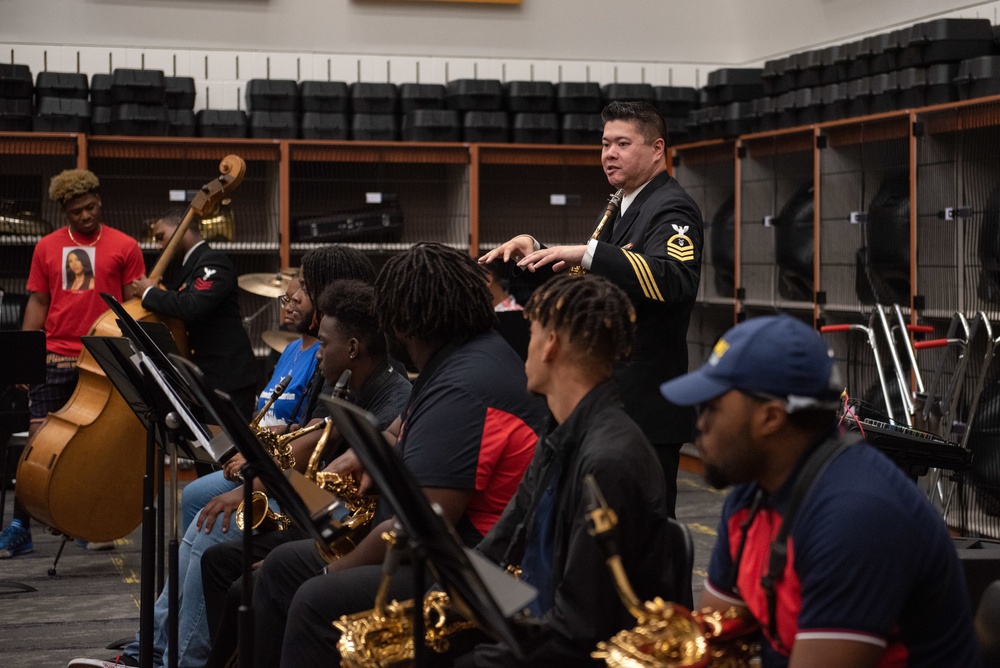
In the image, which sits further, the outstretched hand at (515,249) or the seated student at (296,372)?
the seated student at (296,372)

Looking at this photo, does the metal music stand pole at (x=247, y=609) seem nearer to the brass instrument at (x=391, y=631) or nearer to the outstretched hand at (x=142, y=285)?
the brass instrument at (x=391, y=631)

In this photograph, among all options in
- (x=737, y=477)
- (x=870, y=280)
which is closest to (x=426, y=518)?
(x=737, y=477)

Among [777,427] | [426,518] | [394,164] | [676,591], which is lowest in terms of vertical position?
[676,591]

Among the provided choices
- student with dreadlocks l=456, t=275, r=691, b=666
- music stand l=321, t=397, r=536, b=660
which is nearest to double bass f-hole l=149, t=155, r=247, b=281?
student with dreadlocks l=456, t=275, r=691, b=666

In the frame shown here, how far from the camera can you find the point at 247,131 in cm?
707

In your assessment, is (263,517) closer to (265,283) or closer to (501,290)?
(501,290)

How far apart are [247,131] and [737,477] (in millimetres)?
5781

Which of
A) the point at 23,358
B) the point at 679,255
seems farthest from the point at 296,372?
the point at 23,358

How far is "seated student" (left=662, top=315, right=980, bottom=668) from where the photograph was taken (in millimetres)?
1591

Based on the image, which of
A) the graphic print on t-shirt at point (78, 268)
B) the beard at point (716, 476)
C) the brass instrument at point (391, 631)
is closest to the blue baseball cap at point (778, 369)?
the beard at point (716, 476)

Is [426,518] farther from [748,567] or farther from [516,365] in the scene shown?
[516,365]

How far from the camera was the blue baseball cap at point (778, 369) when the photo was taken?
5.58 feet

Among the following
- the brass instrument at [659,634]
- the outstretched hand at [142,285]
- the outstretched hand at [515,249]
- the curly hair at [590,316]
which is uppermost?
the outstretched hand at [515,249]

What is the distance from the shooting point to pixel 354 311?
3.21 meters
